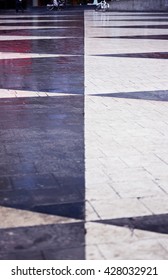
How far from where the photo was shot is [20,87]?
8.77 meters

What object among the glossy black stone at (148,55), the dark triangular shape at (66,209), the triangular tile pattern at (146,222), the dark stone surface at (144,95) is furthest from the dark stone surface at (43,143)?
the glossy black stone at (148,55)

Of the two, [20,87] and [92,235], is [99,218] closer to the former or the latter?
[92,235]

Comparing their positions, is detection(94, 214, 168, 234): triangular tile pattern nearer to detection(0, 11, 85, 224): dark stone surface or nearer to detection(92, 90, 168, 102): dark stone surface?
detection(0, 11, 85, 224): dark stone surface

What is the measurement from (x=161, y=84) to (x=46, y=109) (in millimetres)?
2573

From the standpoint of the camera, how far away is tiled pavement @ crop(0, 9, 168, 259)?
12.2 ft

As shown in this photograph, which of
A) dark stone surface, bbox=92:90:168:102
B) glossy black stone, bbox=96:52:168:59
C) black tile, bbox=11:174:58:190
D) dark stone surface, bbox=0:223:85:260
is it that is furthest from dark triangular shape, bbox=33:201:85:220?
glossy black stone, bbox=96:52:168:59

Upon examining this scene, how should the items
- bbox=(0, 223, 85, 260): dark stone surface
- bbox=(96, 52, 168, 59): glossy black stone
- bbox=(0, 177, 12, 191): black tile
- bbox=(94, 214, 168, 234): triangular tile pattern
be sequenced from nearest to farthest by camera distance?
bbox=(0, 223, 85, 260): dark stone surface
bbox=(94, 214, 168, 234): triangular tile pattern
bbox=(0, 177, 12, 191): black tile
bbox=(96, 52, 168, 59): glossy black stone

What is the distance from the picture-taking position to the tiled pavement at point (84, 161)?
3.71 metres

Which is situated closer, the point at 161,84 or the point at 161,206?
the point at 161,206

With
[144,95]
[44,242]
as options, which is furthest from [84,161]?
[144,95]

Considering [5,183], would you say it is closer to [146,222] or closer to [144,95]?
[146,222]

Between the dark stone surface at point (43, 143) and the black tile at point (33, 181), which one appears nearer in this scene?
the dark stone surface at point (43, 143)

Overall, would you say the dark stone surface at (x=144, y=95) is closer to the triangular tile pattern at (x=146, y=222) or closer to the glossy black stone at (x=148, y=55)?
the triangular tile pattern at (x=146, y=222)

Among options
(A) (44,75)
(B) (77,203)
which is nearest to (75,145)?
(B) (77,203)
